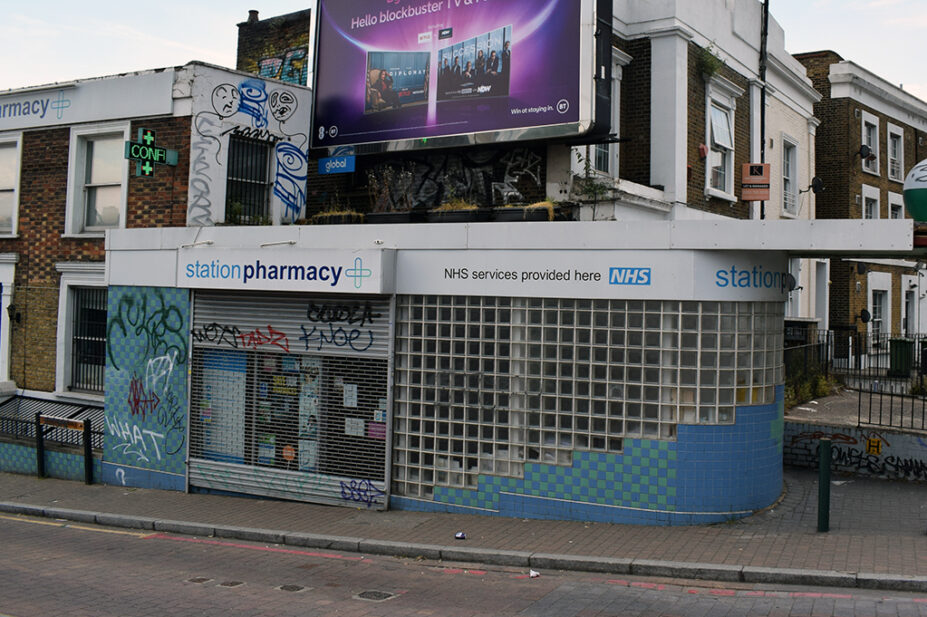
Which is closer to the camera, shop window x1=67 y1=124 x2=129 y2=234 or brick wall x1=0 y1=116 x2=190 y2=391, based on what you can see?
shop window x1=67 y1=124 x2=129 y2=234

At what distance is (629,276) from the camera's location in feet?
34.4

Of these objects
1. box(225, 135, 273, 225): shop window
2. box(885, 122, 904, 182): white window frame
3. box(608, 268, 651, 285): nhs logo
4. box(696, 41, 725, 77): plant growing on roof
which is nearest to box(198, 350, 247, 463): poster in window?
box(225, 135, 273, 225): shop window

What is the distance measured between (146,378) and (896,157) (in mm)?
26610

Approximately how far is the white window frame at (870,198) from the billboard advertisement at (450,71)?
1644cm

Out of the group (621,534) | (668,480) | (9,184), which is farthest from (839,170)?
(9,184)

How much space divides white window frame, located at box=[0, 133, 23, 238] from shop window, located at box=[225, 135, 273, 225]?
5.04 metres

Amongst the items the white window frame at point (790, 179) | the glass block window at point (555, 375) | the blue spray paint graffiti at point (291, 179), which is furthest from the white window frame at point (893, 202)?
the blue spray paint graffiti at point (291, 179)

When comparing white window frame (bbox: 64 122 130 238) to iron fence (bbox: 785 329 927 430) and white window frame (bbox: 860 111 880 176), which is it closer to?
iron fence (bbox: 785 329 927 430)

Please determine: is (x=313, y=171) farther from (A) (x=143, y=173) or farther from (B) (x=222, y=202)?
(A) (x=143, y=173)

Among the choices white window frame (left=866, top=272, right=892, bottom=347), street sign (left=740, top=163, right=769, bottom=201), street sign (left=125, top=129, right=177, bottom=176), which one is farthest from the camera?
white window frame (left=866, top=272, right=892, bottom=347)

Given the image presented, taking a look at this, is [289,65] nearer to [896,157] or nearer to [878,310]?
[878,310]

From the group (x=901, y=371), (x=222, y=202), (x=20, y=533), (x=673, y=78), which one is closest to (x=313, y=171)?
(x=222, y=202)

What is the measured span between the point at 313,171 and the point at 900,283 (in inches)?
863

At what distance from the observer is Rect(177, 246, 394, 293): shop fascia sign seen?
1149 cm
